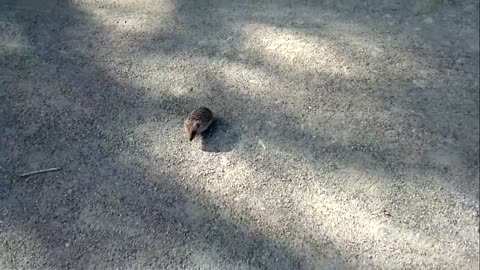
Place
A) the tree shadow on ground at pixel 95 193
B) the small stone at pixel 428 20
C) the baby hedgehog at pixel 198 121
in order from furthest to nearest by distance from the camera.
Answer: the small stone at pixel 428 20
the baby hedgehog at pixel 198 121
the tree shadow on ground at pixel 95 193

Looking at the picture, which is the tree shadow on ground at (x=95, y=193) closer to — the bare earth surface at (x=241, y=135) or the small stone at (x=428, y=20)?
the bare earth surface at (x=241, y=135)

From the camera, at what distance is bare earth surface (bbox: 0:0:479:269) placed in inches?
119

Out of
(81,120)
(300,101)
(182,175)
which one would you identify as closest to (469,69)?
(300,101)

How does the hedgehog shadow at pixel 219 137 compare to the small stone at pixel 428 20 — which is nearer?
the hedgehog shadow at pixel 219 137

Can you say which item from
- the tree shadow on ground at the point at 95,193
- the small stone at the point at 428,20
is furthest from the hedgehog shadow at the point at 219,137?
the small stone at the point at 428,20

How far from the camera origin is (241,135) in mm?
3609

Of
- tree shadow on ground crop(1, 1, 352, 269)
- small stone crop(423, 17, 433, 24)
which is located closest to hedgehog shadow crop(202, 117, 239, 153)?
tree shadow on ground crop(1, 1, 352, 269)

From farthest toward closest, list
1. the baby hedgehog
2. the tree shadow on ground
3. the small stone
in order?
the small stone, the baby hedgehog, the tree shadow on ground

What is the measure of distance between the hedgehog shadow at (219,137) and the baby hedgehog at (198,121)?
7cm

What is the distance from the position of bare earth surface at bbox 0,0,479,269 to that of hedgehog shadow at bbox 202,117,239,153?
0.6 inches

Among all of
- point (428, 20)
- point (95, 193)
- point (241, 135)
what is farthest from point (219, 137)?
point (428, 20)

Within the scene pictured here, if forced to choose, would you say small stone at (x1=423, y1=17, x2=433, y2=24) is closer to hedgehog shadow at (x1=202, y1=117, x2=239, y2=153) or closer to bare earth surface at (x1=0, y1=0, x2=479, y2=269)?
bare earth surface at (x1=0, y1=0, x2=479, y2=269)

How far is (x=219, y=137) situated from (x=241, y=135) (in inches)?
6.4

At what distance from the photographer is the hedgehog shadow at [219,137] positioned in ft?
11.6
